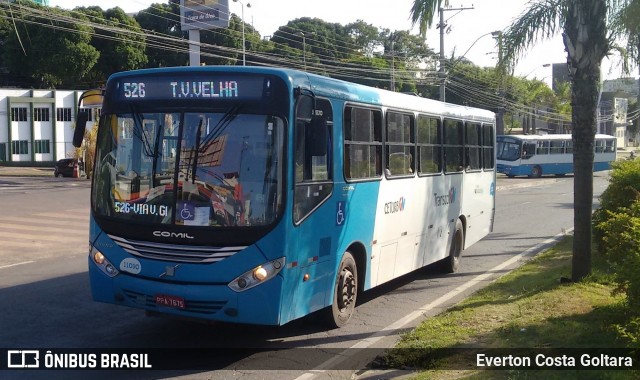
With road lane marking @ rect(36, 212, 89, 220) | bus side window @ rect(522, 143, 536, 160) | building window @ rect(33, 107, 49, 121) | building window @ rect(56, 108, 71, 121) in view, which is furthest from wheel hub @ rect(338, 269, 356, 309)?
building window @ rect(56, 108, 71, 121)

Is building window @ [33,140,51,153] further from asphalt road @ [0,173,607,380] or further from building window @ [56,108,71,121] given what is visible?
asphalt road @ [0,173,607,380]

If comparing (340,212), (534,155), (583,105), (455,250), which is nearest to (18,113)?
(534,155)

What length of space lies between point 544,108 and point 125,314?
77.2 m

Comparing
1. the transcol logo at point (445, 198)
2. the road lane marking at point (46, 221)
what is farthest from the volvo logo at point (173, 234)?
the road lane marking at point (46, 221)

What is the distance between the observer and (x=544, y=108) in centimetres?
8019

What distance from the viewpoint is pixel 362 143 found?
8992mm

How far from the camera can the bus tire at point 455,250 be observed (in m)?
13.1

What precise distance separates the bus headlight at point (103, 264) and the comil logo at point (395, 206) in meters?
3.85

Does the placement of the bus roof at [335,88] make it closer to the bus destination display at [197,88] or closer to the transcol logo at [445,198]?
the bus destination display at [197,88]

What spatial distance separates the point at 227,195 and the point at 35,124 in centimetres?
6013

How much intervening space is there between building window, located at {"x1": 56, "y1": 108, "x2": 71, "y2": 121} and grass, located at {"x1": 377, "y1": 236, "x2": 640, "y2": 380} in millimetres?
58610

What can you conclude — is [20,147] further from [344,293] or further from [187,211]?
[187,211]

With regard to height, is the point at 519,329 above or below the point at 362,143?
below

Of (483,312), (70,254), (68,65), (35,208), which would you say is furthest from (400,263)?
(68,65)
